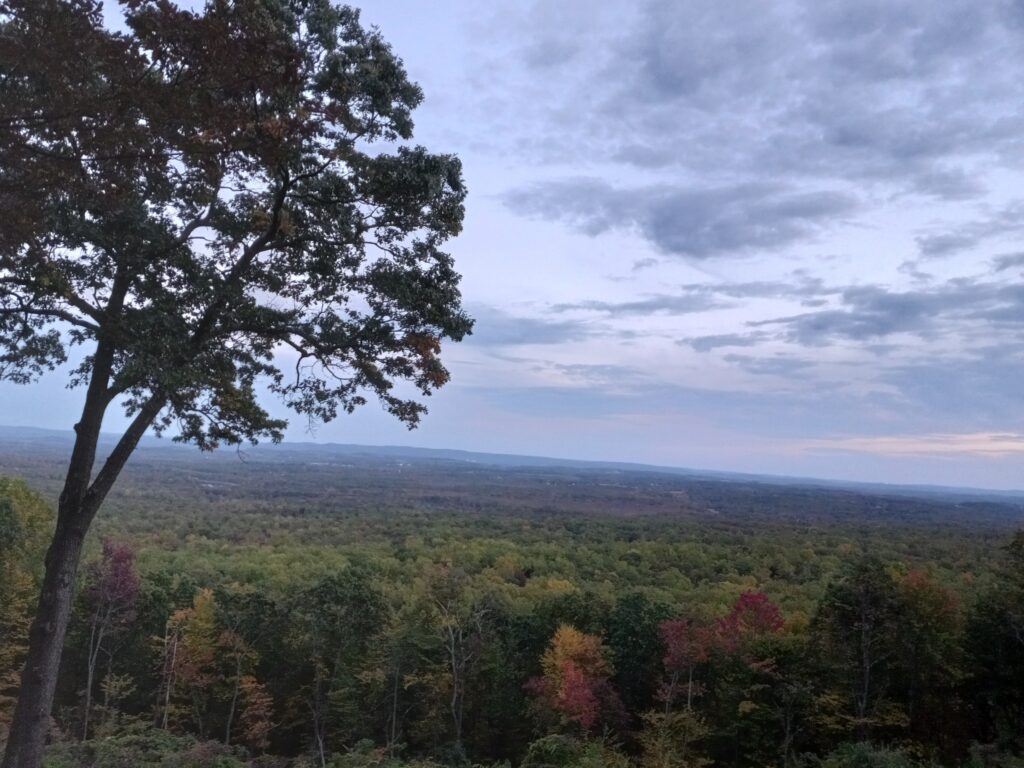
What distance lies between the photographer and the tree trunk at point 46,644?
718 cm

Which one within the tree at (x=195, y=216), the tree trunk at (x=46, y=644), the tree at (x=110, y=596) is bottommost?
the tree at (x=110, y=596)

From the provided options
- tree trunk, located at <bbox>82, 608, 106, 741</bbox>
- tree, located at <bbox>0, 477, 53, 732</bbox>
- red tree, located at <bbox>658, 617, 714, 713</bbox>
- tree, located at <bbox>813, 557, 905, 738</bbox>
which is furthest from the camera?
tree, located at <bbox>0, 477, 53, 732</bbox>

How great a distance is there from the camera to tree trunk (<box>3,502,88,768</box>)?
7.18 metres

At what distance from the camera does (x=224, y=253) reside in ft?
26.8

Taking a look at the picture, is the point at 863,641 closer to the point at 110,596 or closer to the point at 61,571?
the point at 61,571

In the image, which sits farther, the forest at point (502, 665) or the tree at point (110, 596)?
the tree at point (110, 596)

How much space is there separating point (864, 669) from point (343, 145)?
69.4ft

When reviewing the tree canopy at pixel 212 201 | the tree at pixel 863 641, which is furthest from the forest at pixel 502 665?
the tree canopy at pixel 212 201

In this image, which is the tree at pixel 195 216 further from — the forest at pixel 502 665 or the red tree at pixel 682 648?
the red tree at pixel 682 648

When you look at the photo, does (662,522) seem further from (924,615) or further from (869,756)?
(869,756)

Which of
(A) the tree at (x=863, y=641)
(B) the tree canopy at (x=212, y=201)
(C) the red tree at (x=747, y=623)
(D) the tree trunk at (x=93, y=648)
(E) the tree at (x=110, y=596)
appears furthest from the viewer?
(E) the tree at (x=110, y=596)

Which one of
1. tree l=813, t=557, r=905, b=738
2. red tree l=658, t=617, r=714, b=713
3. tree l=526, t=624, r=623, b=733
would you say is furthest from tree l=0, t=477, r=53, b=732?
tree l=813, t=557, r=905, b=738

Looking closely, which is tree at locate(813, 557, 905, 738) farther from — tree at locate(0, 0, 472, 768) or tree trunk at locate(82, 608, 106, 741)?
tree trunk at locate(82, 608, 106, 741)

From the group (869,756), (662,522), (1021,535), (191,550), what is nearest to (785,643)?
(1021,535)
